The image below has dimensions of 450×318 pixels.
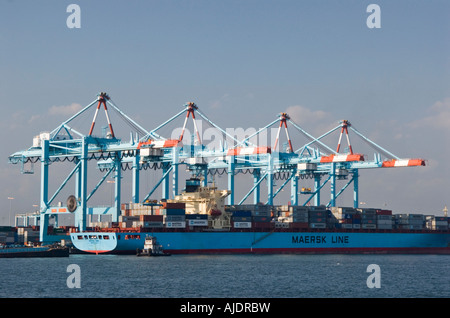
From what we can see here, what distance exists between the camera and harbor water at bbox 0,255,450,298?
46438 millimetres

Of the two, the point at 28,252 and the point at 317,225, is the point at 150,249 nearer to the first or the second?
Result: the point at 28,252

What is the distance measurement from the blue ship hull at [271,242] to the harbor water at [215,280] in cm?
1090

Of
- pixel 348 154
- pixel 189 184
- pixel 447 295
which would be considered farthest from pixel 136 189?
pixel 447 295

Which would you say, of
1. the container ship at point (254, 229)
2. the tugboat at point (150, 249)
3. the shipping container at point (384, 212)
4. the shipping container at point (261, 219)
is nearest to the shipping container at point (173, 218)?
the container ship at point (254, 229)

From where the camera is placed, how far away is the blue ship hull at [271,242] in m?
85.0

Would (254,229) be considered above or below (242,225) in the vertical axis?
below

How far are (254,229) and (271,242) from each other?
11.3ft

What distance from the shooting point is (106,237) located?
279 feet

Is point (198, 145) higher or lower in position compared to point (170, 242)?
higher

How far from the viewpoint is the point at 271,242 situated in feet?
314

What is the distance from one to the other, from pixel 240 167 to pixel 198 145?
17851 mm

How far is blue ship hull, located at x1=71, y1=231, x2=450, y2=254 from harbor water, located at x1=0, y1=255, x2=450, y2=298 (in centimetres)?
1090

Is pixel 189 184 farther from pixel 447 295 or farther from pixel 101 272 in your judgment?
pixel 447 295

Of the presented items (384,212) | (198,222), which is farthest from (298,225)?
(198,222)
